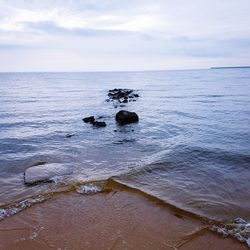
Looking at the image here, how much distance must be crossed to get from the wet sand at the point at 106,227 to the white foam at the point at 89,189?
1.44ft

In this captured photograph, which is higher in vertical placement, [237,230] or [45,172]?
[237,230]

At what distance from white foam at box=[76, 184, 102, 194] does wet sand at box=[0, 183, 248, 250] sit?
440 mm

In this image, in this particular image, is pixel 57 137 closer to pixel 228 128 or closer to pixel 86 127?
pixel 86 127

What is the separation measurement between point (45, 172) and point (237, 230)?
672 cm

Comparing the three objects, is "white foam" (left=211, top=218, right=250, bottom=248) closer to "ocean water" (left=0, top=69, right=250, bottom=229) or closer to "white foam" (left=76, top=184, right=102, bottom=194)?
"ocean water" (left=0, top=69, right=250, bottom=229)

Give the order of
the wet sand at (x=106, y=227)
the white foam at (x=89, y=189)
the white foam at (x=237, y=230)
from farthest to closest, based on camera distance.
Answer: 1. the white foam at (x=89, y=189)
2. the white foam at (x=237, y=230)
3. the wet sand at (x=106, y=227)

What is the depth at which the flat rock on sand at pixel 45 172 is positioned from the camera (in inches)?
393

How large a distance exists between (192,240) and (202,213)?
4.61ft

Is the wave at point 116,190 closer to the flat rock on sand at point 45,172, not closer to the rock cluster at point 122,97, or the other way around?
the flat rock on sand at point 45,172

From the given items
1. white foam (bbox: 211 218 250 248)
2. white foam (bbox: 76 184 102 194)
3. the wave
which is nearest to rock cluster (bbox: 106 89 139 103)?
the wave

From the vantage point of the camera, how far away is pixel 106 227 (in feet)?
22.5

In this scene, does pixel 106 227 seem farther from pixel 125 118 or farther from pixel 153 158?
pixel 125 118

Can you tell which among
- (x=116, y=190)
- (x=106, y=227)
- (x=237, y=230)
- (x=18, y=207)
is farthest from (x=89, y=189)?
(x=237, y=230)

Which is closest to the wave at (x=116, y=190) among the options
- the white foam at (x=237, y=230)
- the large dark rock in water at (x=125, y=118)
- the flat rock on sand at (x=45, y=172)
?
the white foam at (x=237, y=230)
